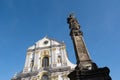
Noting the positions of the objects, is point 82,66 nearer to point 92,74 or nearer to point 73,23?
point 92,74

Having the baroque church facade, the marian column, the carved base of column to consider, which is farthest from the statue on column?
the baroque church facade

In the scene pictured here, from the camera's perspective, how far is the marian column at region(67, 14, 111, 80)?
5664mm

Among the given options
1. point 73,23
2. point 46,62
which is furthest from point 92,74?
point 46,62

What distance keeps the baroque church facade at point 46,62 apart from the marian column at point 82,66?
13.5 meters

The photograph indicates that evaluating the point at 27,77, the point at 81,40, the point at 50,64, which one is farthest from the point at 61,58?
the point at 81,40

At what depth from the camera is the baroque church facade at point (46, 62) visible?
70.2 feet

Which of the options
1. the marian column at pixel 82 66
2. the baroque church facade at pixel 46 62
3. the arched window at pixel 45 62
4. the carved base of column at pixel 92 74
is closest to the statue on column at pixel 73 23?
the marian column at pixel 82 66

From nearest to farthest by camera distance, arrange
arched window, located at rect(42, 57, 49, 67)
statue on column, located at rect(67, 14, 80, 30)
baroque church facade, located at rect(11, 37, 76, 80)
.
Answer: statue on column, located at rect(67, 14, 80, 30), baroque church facade, located at rect(11, 37, 76, 80), arched window, located at rect(42, 57, 49, 67)

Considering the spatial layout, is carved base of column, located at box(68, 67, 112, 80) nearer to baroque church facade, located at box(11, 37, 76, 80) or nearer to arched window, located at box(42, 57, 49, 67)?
baroque church facade, located at box(11, 37, 76, 80)

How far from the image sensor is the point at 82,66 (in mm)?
6375

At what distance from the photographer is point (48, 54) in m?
24.4

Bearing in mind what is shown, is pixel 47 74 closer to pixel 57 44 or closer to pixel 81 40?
pixel 57 44

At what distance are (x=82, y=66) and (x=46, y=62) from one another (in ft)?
57.4

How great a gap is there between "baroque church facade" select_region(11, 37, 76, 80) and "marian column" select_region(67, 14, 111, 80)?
13466 mm
